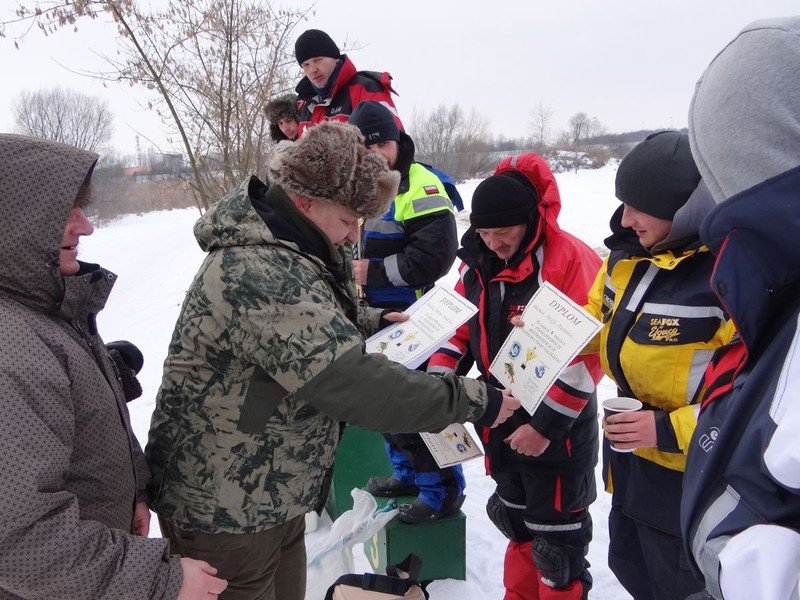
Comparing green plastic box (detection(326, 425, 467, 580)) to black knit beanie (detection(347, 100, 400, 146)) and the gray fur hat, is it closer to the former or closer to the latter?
black knit beanie (detection(347, 100, 400, 146))

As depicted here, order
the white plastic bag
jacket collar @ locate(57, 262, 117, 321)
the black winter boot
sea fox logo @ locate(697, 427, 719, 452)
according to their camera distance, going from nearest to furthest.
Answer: sea fox logo @ locate(697, 427, 719, 452) → jacket collar @ locate(57, 262, 117, 321) → the white plastic bag → the black winter boot

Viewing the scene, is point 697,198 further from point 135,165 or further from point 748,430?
point 135,165

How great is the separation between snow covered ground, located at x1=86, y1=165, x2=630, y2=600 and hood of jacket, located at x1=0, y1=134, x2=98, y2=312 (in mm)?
1916

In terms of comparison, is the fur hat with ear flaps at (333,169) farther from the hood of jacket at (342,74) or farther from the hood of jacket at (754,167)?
the hood of jacket at (342,74)

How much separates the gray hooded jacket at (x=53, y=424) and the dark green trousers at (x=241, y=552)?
31cm

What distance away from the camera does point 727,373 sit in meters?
1.03

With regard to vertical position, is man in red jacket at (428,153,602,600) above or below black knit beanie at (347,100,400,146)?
below

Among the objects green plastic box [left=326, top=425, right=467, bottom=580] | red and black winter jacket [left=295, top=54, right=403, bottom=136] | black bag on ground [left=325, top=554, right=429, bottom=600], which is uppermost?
red and black winter jacket [left=295, top=54, right=403, bottom=136]

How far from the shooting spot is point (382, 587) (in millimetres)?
1863

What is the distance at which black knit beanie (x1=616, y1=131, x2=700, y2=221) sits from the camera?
1.57 m

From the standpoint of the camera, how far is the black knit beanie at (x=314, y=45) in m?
3.77

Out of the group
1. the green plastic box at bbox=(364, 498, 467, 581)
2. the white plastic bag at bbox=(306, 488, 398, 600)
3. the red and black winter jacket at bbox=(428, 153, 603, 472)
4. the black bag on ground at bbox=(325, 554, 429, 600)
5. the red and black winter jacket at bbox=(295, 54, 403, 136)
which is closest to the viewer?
the black bag on ground at bbox=(325, 554, 429, 600)

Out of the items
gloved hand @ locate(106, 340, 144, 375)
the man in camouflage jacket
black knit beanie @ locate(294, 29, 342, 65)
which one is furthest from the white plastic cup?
black knit beanie @ locate(294, 29, 342, 65)

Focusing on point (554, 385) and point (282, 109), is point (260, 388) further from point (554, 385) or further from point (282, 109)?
point (282, 109)
